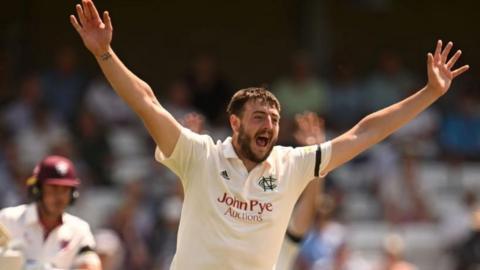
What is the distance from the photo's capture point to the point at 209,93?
15.8 m

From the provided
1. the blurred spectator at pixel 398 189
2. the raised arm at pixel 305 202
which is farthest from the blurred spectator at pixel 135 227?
the raised arm at pixel 305 202

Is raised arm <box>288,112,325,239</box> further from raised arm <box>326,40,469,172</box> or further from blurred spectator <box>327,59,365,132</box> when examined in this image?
blurred spectator <box>327,59,365,132</box>

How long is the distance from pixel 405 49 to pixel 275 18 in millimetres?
1863

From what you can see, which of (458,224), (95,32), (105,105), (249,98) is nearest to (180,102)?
(105,105)

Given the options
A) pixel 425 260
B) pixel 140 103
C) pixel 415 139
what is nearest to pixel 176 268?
pixel 140 103

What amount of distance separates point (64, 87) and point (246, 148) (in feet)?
26.4

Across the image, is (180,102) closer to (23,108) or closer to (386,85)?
(23,108)

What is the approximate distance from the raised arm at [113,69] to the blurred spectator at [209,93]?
8249 mm

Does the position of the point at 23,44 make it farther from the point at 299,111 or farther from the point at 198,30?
the point at 299,111

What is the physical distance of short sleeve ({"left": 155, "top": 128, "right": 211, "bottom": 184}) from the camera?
7586mm

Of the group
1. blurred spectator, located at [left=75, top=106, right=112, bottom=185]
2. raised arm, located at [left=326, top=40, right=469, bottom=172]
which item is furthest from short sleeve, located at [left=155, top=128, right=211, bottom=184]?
blurred spectator, located at [left=75, top=106, right=112, bottom=185]

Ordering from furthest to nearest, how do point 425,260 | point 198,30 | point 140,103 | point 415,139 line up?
point 198,30, point 415,139, point 425,260, point 140,103

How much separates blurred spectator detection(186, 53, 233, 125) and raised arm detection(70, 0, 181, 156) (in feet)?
27.1

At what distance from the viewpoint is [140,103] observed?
740 centimetres
